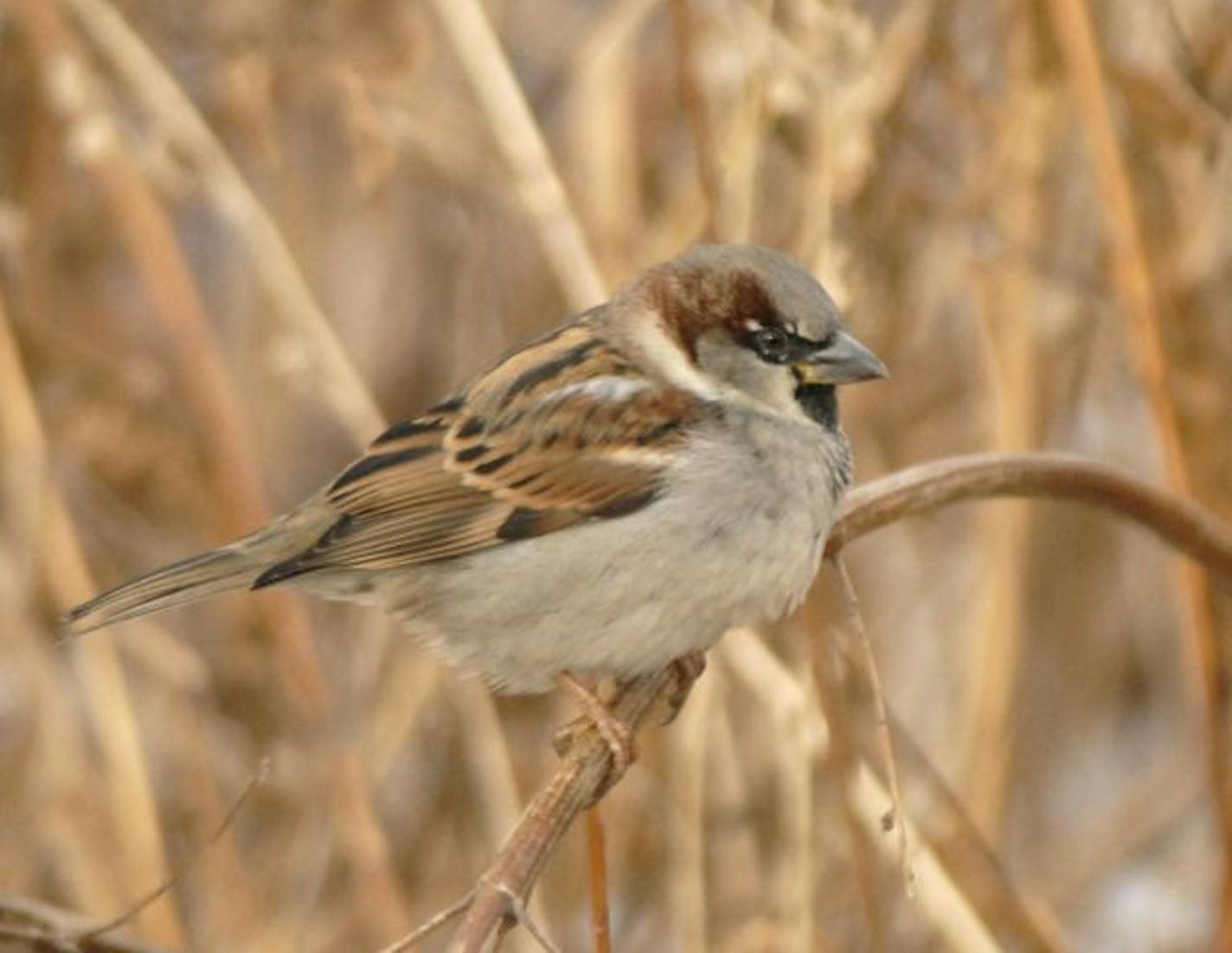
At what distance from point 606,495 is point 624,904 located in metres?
1.49

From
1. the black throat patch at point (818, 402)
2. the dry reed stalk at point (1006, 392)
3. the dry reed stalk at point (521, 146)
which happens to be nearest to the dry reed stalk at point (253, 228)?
the dry reed stalk at point (521, 146)

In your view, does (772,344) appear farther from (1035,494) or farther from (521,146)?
(521,146)

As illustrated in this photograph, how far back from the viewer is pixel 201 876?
364 centimetres

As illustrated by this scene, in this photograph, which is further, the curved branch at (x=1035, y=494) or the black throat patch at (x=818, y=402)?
the black throat patch at (x=818, y=402)

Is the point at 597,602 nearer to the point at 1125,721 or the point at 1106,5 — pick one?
the point at 1106,5

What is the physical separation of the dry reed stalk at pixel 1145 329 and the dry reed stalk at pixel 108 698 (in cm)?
157

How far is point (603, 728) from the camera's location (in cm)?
210

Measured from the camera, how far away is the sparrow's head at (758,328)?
2.28 m

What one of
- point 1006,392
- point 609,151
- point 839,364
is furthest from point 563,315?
point 839,364

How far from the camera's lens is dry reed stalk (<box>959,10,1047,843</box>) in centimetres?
309

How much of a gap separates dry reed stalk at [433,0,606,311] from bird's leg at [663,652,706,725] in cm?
64

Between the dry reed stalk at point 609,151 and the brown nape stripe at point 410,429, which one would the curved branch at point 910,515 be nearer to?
the brown nape stripe at point 410,429

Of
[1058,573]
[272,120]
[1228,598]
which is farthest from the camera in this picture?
[1058,573]

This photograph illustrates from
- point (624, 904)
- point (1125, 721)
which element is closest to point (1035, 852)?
point (1125, 721)
